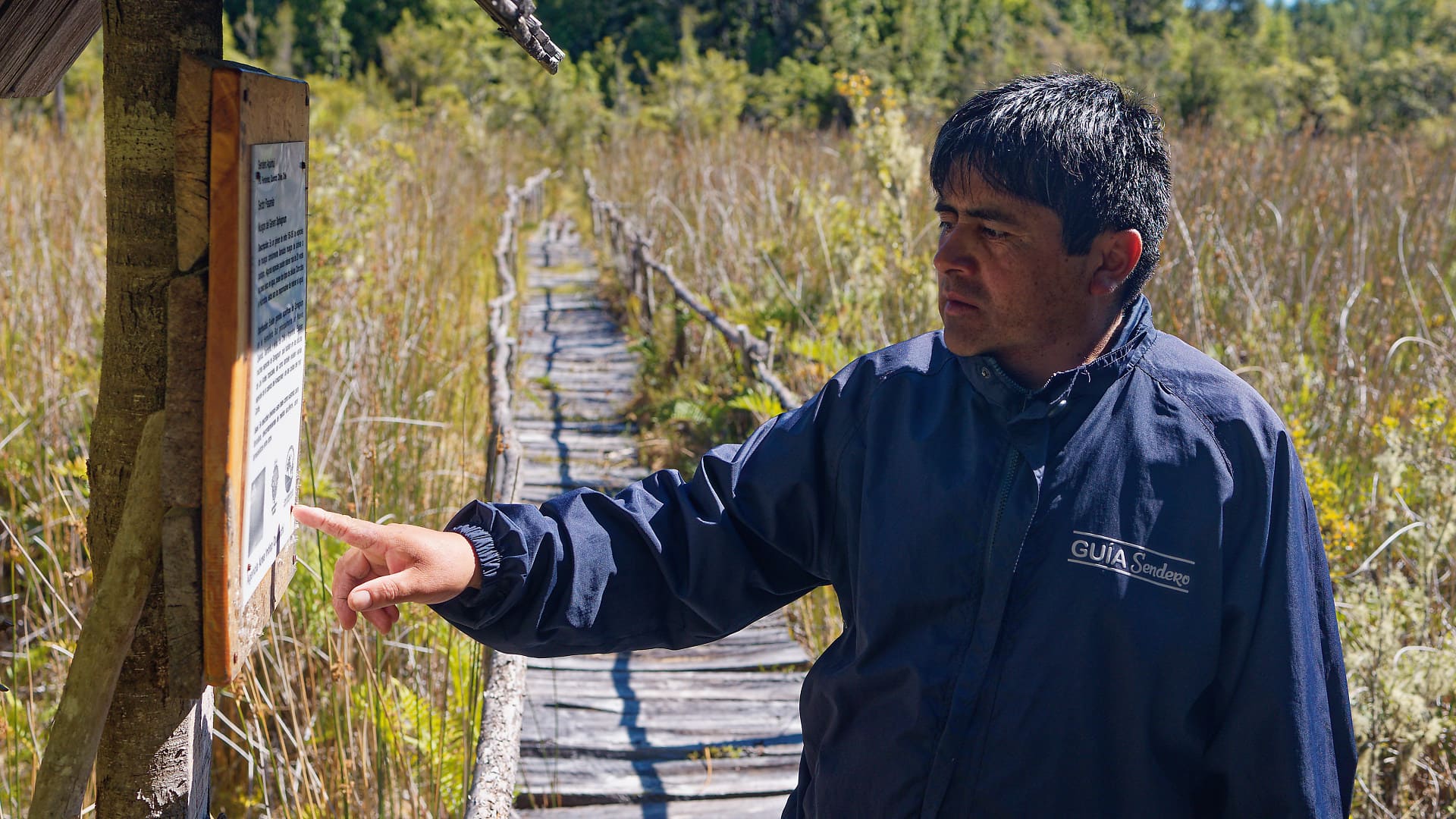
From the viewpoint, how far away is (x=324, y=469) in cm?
309

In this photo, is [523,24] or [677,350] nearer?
[523,24]

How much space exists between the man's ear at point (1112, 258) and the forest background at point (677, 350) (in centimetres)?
43

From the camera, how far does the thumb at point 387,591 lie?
113cm

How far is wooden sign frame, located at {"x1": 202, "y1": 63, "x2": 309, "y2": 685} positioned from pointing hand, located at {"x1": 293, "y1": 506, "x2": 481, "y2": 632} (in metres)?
0.16

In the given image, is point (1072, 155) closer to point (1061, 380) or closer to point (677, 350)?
point (1061, 380)

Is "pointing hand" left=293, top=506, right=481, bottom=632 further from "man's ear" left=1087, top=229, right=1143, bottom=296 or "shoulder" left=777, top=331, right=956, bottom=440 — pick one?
"man's ear" left=1087, top=229, right=1143, bottom=296

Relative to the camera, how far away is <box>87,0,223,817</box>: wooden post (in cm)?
101

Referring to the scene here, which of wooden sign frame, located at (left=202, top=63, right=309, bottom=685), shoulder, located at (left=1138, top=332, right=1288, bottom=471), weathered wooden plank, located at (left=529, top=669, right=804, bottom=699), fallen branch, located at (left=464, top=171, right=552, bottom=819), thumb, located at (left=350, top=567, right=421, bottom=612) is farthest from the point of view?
weathered wooden plank, located at (left=529, top=669, right=804, bottom=699)

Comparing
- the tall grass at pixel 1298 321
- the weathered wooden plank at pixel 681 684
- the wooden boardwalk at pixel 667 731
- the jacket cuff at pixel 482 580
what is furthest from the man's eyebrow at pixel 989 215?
the weathered wooden plank at pixel 681 684

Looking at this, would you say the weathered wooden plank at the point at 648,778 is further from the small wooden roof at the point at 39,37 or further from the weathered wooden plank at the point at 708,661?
the small wooden roof at the point at 39,37

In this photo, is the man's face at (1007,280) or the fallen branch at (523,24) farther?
the man's face at (1007,280)

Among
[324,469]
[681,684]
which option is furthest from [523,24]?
[681,684]

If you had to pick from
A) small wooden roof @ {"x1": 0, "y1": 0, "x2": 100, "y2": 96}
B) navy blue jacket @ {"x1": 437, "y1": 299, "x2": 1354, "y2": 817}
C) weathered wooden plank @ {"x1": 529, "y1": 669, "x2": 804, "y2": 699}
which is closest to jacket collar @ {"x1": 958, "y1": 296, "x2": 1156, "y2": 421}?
navy blue jacket @ {"x1": 437, "y1": 299, "x2": 1354, "y2": 817}

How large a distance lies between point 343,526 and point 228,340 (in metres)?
0.30
